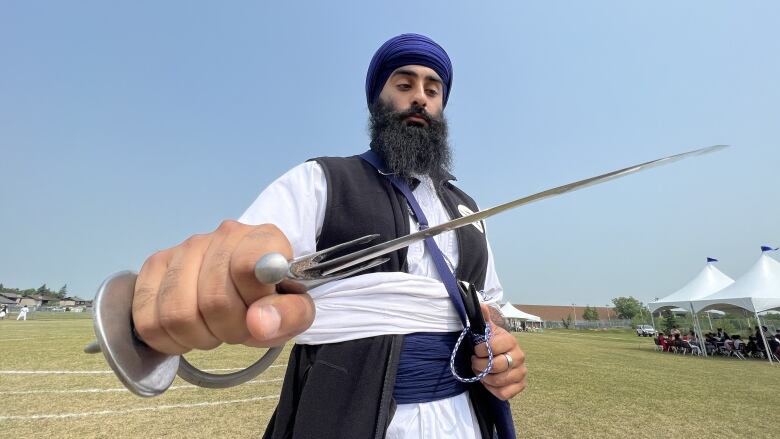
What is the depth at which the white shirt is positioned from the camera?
0.99 metres

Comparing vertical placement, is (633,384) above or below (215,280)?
below

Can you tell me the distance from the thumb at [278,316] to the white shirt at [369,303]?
441mm

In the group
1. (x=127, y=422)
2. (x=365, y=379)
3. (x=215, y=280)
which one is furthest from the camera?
(x=127, y=422)

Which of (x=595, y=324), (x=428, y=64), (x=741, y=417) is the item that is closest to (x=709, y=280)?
(x=741, y=417)

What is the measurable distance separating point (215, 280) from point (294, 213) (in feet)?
1.83

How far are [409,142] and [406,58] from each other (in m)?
0.41

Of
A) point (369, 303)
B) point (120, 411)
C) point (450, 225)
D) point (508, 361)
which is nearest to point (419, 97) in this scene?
point (369, 303)

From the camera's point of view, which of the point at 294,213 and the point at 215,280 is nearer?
the point at 215,280

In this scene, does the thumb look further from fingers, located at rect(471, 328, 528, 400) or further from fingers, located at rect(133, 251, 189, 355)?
fingers, located at rect(471, 328, 528, 400)

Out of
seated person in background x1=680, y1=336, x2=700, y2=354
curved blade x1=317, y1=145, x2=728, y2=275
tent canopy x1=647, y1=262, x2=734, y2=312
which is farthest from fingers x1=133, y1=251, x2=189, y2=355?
seated person in background x1=680, y1=336, x2=700, y2=354

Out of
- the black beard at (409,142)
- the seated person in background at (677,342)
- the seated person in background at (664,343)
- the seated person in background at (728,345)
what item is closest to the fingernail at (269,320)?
the black beard at (409,142)

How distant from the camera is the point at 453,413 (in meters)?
1.06

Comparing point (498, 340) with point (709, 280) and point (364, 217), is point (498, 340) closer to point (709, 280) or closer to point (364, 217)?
point (364, 217)

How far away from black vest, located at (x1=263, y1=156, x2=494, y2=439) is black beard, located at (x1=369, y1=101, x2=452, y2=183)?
17cm
